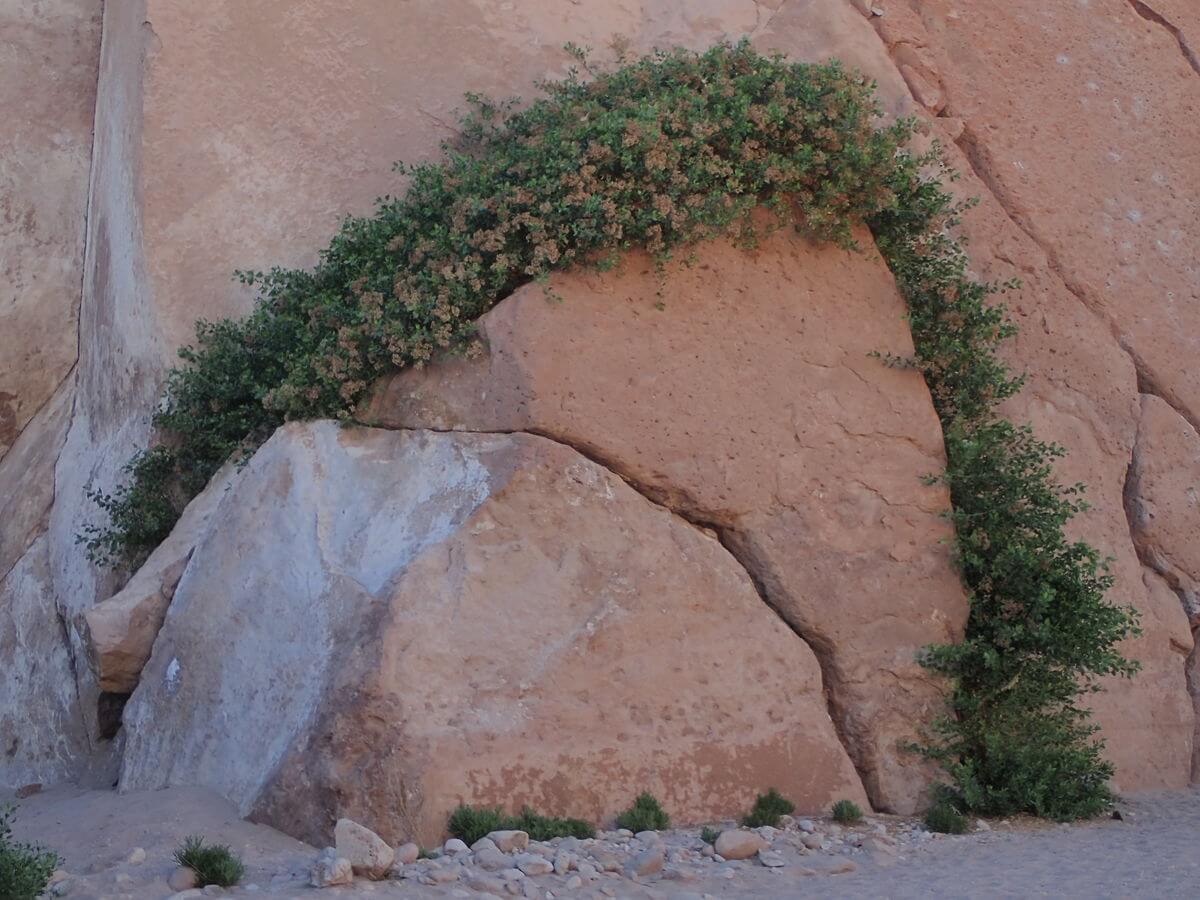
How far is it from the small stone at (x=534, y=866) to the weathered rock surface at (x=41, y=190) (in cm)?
608

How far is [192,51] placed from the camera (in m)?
8.36

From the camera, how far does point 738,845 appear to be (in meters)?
5.70

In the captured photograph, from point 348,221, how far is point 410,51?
1.41 m

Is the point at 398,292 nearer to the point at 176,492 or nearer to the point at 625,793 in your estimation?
the point at 176,492

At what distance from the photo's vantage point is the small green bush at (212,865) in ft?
16.0

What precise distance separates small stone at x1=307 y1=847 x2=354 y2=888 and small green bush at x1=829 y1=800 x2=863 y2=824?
2437mm

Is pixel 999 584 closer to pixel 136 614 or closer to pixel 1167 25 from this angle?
pixel 136 614

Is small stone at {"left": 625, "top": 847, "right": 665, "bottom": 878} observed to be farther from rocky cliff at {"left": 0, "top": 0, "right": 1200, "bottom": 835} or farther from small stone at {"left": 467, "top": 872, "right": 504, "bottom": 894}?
rocky cliff at {"left": 0, "top": 0, "right": 1200, "bottom": 835}

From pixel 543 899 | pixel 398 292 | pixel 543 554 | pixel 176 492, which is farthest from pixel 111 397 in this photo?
pixel 543 899

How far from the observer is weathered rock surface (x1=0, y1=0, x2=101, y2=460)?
9.77 m

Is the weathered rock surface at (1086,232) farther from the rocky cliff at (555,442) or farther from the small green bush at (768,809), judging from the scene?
the small green bush at (768,809)

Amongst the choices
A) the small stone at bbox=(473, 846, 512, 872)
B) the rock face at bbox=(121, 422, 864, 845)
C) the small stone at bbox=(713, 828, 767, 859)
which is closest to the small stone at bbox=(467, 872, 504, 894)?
the small stone at bbox=(473, 846, 512, 872)

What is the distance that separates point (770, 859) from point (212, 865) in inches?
84.0

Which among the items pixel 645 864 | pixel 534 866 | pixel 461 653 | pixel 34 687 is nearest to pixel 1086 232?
pixel 461 653
